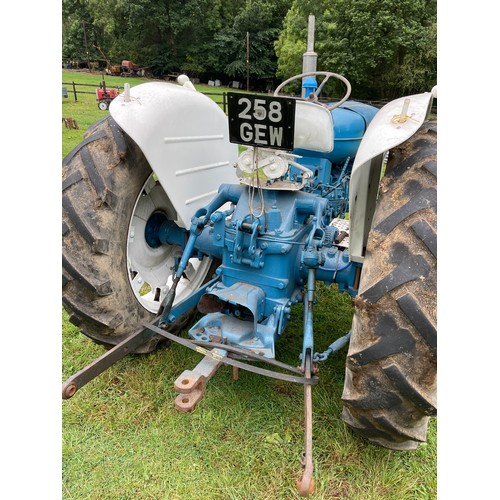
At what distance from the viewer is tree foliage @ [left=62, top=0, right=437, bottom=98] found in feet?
58.3

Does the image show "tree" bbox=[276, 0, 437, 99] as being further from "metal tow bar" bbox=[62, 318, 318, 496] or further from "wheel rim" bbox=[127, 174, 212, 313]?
"metal tow bar" bbox=[62, 318, 318, 496]

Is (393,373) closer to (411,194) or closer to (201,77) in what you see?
(411,194)

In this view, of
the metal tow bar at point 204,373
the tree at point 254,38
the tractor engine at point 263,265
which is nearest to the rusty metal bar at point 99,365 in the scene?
the metal tow bar at point 204,373

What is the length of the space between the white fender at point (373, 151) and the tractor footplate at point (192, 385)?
0.80 m

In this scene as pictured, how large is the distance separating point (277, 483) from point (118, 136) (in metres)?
1.75

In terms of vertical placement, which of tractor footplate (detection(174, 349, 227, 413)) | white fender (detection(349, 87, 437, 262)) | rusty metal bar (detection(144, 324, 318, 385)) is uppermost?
white fender (detection(349, 87, 437, 262))

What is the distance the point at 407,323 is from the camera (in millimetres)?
1400

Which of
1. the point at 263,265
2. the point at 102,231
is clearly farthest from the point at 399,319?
the point at 102,231

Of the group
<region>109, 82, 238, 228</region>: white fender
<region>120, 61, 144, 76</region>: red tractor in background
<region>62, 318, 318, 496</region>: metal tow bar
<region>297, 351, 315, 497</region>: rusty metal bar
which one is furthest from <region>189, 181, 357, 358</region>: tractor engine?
<region>120, 61, 144, 76</region>: red tractor in background

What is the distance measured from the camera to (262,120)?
171 centimetres

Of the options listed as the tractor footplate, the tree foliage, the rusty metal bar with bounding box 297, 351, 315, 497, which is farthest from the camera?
the tree foliage

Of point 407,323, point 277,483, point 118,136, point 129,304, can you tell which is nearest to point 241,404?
point 277,483

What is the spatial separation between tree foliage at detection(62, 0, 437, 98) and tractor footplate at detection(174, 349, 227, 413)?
61.2 ft

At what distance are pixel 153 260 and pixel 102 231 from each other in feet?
2.04
